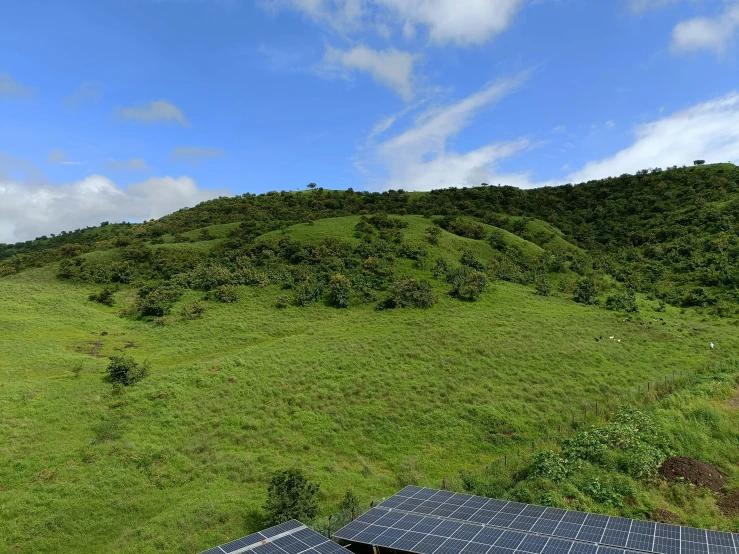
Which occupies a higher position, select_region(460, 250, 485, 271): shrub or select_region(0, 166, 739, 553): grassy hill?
select_region(460, 250, 485, 271): shrub

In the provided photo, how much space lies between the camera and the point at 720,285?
52375 mm

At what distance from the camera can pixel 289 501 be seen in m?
17.0

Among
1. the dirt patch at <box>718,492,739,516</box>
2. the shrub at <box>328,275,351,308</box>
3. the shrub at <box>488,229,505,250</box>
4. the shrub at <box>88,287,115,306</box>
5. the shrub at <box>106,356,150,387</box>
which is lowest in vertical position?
the dirt patch at <box>718,492,739,516</box>

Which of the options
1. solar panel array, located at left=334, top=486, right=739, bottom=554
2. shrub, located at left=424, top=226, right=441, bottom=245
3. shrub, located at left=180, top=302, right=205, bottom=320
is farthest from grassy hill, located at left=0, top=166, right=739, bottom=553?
solar panel array, located at left=334, top=486, right=739, bottom=554

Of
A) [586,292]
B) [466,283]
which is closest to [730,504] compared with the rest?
[466,283]

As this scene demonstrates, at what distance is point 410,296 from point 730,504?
34.1m

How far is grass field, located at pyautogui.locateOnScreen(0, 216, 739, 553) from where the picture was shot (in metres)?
19.1

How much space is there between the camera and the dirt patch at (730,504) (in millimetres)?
14609

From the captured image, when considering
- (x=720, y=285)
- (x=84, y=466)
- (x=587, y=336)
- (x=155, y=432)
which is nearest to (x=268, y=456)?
(x=155, y=432)

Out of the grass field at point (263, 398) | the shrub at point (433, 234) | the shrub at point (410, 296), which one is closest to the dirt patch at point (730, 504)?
the grass field at point (263, 398)

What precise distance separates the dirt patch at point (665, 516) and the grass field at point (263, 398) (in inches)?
347

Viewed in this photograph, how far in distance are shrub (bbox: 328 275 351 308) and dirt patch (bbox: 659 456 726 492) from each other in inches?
1359

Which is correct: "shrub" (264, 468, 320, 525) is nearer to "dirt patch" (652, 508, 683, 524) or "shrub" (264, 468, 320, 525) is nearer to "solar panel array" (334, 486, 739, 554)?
"solar panel array" (334, 486, 739, 554)

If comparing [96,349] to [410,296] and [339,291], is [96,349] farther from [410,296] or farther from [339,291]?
[410,296]
